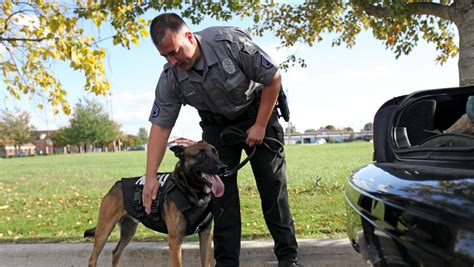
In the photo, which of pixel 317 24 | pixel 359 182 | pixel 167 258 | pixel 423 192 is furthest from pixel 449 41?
pixel 423 192

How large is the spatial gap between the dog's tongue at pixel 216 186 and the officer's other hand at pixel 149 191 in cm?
42

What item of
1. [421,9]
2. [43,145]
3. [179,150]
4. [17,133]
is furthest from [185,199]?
[43,145]

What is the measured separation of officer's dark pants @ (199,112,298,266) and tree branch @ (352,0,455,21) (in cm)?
251

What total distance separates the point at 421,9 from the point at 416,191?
4.33 metres

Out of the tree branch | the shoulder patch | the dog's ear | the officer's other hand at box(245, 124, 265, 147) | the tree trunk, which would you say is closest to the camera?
the shoulder patch

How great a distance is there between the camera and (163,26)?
2.78 m

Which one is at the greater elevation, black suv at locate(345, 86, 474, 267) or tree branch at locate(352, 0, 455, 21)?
tree branch at locate(352, 0, 455, 21)

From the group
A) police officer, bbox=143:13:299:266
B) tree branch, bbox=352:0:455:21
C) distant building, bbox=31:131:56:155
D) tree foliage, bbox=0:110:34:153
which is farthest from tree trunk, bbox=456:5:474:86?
distant building, bbox=31:131:56:155

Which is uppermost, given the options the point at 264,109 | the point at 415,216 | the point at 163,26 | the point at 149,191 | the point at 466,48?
the point at 466,48

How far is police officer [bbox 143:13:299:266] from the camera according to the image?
9.83ft

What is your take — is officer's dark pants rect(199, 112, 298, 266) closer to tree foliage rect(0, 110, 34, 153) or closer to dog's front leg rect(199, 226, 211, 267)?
dog's front leg rect(199, 226, 211, 267)

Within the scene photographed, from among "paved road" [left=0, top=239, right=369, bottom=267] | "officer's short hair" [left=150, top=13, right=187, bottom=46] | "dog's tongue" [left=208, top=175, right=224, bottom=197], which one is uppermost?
"officer's short hair" [left=150, top=13, right=187, bottom=46]

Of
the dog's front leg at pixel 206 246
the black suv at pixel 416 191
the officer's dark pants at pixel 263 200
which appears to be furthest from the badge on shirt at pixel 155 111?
the black suv at pixel 416 191

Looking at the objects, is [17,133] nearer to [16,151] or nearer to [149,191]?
[16,151]
